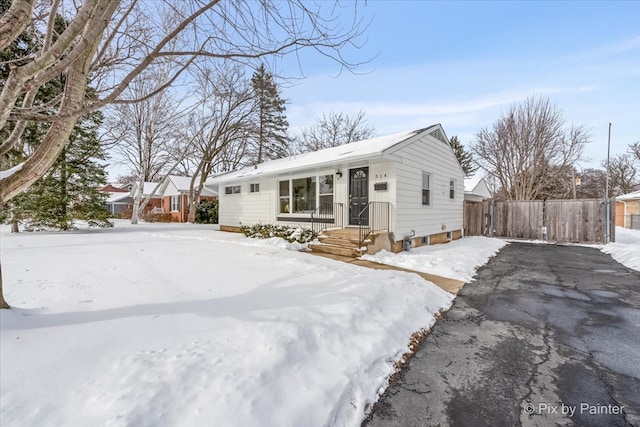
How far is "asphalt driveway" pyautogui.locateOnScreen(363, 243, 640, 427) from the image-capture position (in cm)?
210

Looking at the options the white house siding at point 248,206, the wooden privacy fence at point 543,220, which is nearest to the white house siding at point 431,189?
the wooden privacy fence at point 543,220

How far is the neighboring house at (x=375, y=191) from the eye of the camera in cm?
845

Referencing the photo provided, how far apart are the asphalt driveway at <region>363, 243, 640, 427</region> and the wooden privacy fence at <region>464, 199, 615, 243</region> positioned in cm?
884

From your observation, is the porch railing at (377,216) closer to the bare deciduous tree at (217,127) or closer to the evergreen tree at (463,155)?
the bare deciduous tree at (217,127)

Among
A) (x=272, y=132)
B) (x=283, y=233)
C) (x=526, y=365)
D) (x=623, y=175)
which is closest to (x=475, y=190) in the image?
(x=283, y=233)

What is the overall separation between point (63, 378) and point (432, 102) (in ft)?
46.1

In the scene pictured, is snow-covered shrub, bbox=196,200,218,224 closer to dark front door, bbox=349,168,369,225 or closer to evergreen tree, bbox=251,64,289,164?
evergreen tree, bbox=251,64,289,164

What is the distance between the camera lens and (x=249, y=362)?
2.19 m

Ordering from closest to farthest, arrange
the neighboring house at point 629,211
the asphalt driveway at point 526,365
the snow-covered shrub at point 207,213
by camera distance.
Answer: the asphalt driveway at point 526,365
the neighboring house at point 629,211
the snow-covered shrub at point 207,213

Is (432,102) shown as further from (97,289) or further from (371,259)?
(97,289)

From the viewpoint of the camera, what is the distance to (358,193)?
360 inches

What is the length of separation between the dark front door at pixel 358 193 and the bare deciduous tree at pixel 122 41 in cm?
526

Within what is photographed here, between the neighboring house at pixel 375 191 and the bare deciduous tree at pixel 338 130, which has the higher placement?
the bare deciduous tree at pixel 338 130

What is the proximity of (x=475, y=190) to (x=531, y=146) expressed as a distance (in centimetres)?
685
